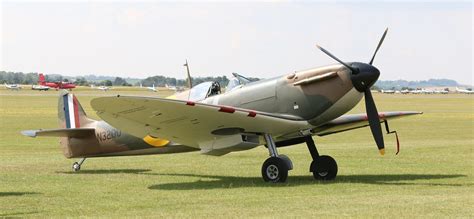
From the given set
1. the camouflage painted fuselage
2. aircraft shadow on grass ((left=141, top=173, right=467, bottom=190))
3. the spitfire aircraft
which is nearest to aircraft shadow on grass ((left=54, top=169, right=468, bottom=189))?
aircraft shadow on grass ((left=141, top=173, right=467, bottom=190))

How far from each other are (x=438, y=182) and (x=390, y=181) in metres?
0.80

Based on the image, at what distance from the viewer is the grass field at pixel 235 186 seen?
33.2 ft

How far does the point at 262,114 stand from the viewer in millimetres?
13398

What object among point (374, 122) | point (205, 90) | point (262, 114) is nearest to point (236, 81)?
point (205, 90)

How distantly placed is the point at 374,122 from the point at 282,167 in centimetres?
184

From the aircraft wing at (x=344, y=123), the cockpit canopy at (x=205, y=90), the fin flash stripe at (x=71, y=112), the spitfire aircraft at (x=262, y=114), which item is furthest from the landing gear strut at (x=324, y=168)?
the fin flash stripe at (x=71, y=112)

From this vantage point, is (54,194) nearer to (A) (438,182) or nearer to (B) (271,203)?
(B) (271,203)

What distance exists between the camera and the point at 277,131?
1394 cm

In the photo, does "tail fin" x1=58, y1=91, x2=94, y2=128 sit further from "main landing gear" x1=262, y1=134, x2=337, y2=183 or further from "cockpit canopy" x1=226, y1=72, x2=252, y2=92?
"main landing gear" x1=262, y1=134, x2=337, y2=183

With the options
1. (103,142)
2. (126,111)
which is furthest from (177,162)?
(126,111)

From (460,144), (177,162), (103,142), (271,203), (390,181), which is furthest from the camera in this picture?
(460,144)

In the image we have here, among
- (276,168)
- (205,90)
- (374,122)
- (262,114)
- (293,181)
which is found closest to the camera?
(262,114)

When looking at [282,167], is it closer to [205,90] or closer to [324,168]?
[324,168]

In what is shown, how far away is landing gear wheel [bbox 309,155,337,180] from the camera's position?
14.4 metres
